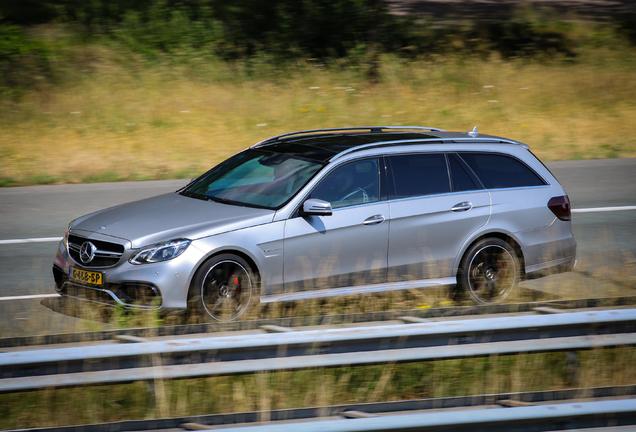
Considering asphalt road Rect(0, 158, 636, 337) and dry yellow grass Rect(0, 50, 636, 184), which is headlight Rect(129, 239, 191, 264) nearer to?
asphalt road Rect(0, 158, 636, 337)

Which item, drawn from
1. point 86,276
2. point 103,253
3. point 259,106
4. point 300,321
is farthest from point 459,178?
point 259,106

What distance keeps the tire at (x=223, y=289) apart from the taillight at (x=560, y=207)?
315cm

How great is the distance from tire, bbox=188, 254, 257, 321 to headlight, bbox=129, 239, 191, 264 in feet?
0.76

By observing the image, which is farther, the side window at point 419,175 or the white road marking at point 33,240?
the white road marking at point 33,240

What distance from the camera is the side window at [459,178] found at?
278 inches

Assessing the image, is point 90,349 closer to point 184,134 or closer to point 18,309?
point 18,309

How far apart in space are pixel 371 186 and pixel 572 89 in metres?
15.8

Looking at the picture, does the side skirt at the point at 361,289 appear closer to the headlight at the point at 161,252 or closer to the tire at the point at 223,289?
the tire at the point at 223,289

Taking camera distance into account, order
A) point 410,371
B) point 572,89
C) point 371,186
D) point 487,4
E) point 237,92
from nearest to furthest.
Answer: point 410,371 < point 371,186 < point 237,92 < point 572,89 < point 487,4

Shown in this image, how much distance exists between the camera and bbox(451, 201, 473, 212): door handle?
6918 mm

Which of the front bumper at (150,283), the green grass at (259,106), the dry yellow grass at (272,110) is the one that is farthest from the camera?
the green grass at (259,106)

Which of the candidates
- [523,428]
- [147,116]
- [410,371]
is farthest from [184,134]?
[523,428]

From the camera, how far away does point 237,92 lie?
1889cm

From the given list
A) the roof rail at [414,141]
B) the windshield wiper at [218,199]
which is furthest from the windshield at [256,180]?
the roof rail at [414,141]
